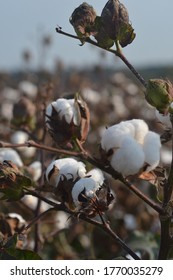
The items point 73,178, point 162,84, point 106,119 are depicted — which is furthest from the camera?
point 106,119

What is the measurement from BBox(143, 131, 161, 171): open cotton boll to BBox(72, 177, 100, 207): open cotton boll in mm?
93

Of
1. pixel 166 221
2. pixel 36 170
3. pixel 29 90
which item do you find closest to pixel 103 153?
pixel 166 221

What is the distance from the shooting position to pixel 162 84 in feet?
2.95

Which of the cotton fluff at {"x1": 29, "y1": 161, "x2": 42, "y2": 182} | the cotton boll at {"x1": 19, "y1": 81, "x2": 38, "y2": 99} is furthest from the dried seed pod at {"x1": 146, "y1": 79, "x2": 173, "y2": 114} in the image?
the cotton boll at {"x1": 19, "y1": 81, "x2": 38, "y2": 99}

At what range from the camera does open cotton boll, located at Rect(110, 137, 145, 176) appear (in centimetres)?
91

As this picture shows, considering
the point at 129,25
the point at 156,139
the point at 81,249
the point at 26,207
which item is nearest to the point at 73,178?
the point at 156,139

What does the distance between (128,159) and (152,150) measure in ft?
0.18

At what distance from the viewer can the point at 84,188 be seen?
96 centimetres

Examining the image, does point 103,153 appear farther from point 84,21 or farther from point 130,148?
point 84,21

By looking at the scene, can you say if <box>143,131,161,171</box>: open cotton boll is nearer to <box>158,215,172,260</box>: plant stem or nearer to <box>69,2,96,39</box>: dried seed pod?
<box>158,215,172,260</box>: plant stem

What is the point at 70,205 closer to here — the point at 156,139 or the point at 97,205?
the point at 97,205

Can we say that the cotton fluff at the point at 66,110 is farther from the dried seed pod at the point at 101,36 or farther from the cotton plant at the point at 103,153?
the dried seed pod at the point at 101,36
